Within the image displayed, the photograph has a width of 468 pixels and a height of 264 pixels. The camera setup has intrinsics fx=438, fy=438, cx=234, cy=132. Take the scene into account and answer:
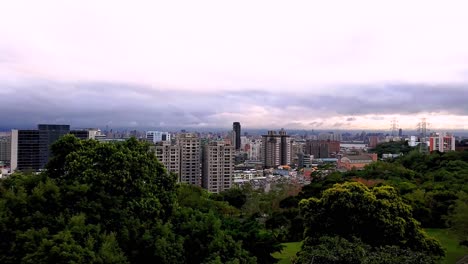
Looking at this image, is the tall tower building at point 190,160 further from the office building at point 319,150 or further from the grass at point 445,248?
the office building at point 319,150

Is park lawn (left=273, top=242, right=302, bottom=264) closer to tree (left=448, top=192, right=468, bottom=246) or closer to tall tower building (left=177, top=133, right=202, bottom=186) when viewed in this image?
tree (left=448, top=192, right=468, bottom=246)

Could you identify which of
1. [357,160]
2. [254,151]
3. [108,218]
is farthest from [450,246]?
[254,151]

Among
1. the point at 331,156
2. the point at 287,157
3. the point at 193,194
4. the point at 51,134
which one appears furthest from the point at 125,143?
the point at 331,156

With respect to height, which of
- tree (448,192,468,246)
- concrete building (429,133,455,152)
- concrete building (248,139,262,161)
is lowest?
concrete building (248,139,262,161)

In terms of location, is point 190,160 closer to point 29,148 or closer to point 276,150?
Answer: point 29,148

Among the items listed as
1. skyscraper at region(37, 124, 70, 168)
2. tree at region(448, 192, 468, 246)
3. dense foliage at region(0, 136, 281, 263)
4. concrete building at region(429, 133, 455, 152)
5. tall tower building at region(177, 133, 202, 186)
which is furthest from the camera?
concrete building at region(429, 133, 455, 152)

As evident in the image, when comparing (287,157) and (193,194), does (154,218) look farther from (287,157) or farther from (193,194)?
(287,157)

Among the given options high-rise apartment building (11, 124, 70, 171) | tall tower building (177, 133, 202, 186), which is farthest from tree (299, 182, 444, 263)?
high-rise apartment building (11, 124, 70, 171)

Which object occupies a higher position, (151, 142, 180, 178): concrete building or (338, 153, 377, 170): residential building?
(151, 142, 180, 178): concrete building
